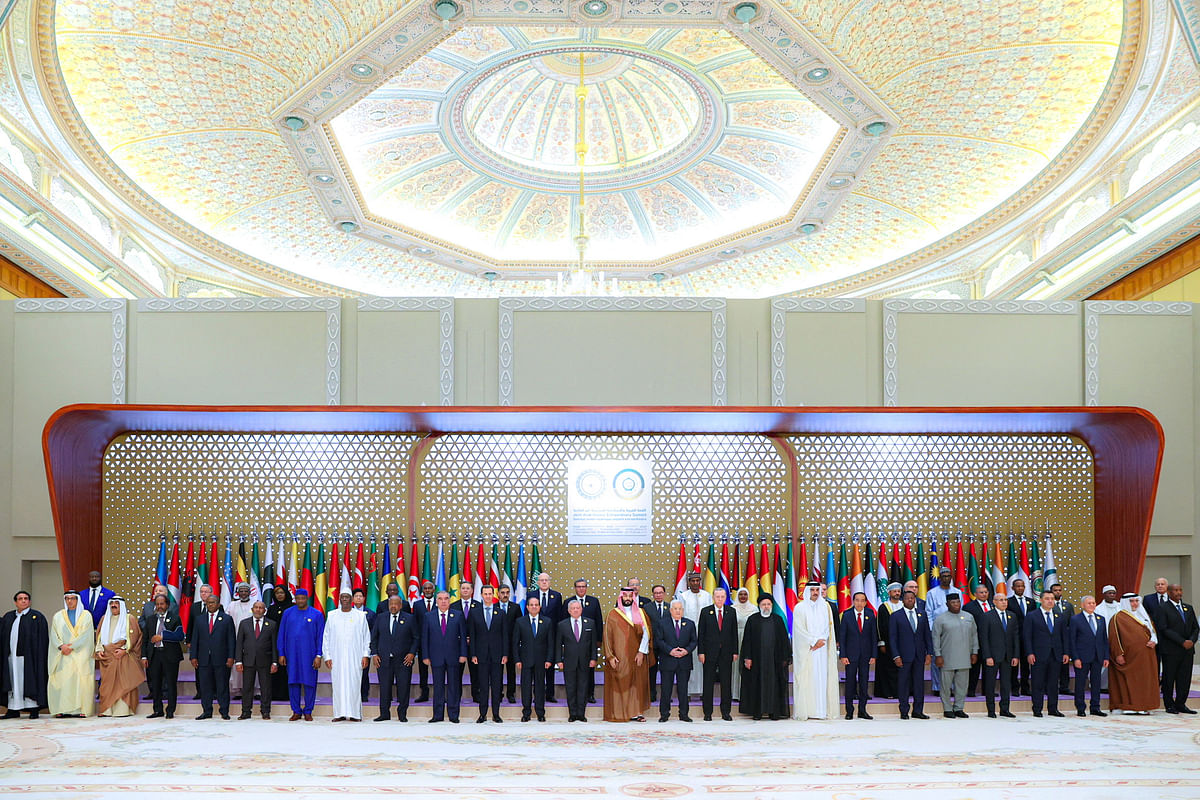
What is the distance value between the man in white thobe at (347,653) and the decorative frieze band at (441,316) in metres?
2.84

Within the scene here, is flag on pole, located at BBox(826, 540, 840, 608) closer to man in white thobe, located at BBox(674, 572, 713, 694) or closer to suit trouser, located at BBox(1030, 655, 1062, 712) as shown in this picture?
man in white thobe, located at BBox(674, 572, 713, 694)

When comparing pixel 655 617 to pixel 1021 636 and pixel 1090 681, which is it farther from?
pixel 1090 681

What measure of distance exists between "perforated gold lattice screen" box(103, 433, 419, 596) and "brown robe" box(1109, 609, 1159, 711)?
7.21 metres

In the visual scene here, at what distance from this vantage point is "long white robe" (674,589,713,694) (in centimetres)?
1000

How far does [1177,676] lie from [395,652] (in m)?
7.22

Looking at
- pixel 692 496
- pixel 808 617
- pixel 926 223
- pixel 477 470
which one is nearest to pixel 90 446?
pixel 477 470

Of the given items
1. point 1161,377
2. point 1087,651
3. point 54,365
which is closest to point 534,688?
point 1087,651

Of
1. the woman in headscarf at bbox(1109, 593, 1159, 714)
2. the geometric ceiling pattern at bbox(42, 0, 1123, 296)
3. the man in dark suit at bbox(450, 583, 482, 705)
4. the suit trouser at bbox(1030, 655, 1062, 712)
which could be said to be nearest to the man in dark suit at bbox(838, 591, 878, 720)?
the suit trouser at bbox(1030, 655, 1062, 712)

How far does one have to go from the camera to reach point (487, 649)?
9.14 meters

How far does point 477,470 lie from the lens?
37.3 ft

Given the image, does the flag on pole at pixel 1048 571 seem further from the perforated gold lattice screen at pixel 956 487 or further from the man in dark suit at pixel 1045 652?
the man in dark suit at pixel 1045 652

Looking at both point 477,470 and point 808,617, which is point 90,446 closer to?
point 477,470

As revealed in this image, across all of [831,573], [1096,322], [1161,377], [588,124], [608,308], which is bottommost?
[831,573]

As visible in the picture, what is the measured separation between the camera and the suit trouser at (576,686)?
9.05 m
